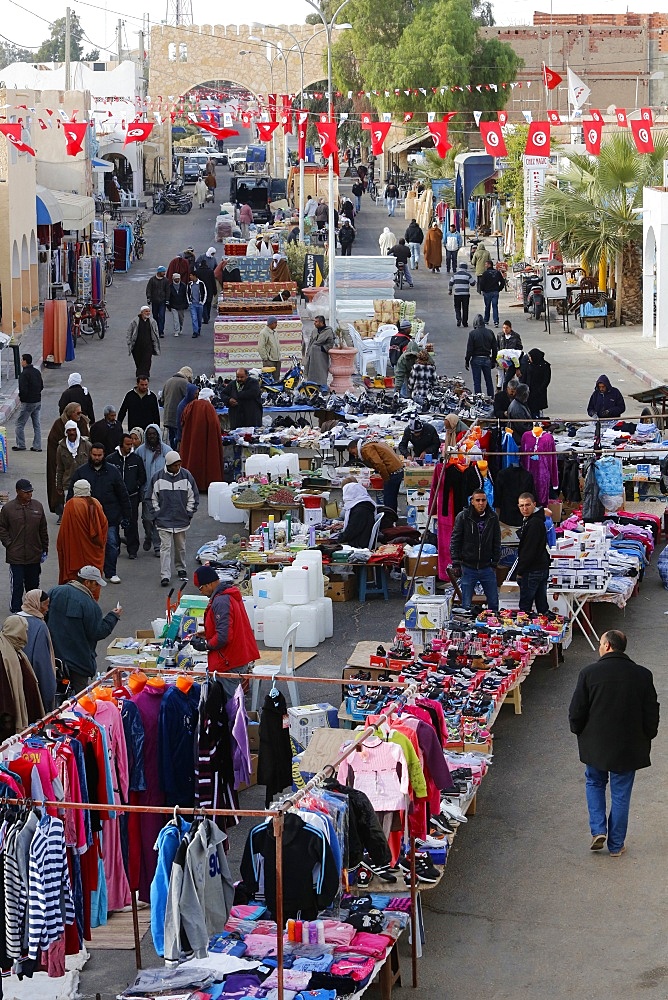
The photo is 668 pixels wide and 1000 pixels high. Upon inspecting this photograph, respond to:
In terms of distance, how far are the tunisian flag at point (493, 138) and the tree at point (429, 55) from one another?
24.2 meters

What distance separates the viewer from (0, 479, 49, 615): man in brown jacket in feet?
46.9

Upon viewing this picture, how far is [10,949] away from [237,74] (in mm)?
75498

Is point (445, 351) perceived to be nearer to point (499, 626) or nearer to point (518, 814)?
point (499, 626)

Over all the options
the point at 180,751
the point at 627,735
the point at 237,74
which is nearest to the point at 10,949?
the point at 180,751

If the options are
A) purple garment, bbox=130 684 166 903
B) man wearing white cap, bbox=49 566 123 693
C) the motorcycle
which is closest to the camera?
purple garment, bbox=130 684 166 903

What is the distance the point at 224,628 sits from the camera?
11.4m

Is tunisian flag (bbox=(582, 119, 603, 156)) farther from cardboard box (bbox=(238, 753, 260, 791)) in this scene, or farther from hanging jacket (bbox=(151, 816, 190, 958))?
hanging jacket (bbox=(151, 816, 190, 958))

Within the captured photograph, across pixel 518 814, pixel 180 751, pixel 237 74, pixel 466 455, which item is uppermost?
pixel 237 74

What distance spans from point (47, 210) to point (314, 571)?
22.3 meters

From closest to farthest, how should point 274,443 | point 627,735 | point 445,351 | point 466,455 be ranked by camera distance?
1. point 627,735
2. point 466,455
3. point 274,443
4. point 445,351

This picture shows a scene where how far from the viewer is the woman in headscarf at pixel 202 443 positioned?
19.2 metres

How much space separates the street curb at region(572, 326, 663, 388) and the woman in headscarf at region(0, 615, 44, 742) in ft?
58.5

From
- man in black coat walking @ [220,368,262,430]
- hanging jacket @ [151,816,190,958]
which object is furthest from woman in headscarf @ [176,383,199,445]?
hanging jacket @ [151,816,190,958]

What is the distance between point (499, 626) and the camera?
13383 mm
